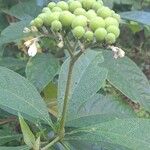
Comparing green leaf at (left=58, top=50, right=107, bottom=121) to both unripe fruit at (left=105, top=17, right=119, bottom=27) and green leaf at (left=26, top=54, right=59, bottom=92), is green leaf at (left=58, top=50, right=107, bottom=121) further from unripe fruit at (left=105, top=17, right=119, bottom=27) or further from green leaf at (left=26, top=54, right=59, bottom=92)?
unripe fruit at (left=105, top=17, right=119, bottom=27)

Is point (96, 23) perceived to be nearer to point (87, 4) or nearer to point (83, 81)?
point (87, 4)

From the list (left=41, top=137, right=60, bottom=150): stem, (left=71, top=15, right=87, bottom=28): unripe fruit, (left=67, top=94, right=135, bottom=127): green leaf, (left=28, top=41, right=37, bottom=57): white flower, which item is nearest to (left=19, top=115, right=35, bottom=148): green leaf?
(left=41, top=137, right=60, bottom=150): stem

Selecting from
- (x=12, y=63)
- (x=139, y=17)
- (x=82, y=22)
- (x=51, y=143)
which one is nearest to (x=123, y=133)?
(x=51, y=143)

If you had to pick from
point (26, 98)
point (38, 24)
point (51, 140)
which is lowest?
point (51, 140)

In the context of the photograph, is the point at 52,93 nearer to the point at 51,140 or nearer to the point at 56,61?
the point at 56,61

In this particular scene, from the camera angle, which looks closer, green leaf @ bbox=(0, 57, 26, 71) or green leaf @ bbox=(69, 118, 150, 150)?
green leaf @ bbox=(69, 118, 150, 150)

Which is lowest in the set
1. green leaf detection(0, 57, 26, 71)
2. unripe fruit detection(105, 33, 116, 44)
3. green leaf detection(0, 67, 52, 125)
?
green leaf detection(0, 57, 26, 71)

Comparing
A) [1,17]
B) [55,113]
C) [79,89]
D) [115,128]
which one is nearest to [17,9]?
[1,17]
